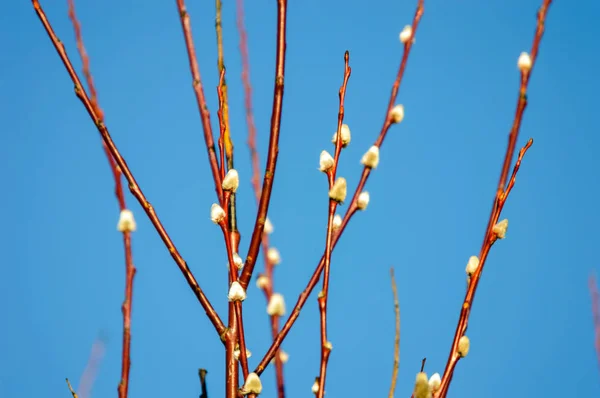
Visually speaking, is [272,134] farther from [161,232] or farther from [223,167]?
[161,232]

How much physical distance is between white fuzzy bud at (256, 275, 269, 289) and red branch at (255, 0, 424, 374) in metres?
0.48

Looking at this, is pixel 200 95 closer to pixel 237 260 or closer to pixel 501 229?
pixel 237 260

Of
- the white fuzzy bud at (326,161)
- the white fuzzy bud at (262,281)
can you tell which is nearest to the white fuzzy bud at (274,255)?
the white fuzzy bud at (262,281)

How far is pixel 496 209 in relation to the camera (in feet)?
3.47

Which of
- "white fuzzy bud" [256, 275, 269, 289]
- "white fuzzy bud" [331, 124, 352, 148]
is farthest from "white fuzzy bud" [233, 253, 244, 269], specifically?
"white fuzzy bud" [256, 275, 269, 289]

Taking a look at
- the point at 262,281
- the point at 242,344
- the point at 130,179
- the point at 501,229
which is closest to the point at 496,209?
the point at 501,229

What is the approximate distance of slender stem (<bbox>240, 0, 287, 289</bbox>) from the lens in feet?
3.34

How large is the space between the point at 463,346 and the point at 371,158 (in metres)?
0.39

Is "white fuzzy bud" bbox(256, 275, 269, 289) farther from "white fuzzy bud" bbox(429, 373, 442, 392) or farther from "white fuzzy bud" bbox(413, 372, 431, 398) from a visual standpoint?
"white fuzzy bud" bbox(413, 372, 431, 398)

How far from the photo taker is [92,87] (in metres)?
1.15

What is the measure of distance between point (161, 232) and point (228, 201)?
0.14m

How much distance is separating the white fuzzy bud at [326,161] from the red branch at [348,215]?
0.22 ft

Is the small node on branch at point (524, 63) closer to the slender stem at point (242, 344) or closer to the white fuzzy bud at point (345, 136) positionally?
the white fuzzy bud at point (345, 136)

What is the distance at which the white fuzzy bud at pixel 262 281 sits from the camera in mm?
1598
